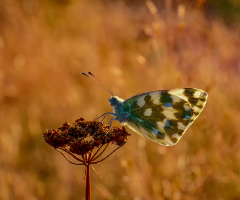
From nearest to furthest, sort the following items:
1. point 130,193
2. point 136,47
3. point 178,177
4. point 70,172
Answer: point 178,177 → point 130,193 → point 70,172 → point 136,47

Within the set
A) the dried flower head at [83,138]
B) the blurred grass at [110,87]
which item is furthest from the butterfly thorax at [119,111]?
the dried flower head at [83,138]

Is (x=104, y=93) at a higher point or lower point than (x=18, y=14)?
lower

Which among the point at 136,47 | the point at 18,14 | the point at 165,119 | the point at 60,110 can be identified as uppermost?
the point at 18,14

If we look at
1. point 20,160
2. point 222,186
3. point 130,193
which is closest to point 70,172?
point 20,160

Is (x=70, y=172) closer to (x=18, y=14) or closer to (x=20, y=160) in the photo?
(x=20, y=160)

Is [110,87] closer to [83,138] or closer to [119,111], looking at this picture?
[119,111]

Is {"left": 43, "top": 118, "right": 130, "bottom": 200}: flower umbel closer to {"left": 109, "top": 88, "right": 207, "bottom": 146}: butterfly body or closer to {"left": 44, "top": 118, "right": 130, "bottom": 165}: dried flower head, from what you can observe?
{"left": 44, "top": 118, "right": 130, "bottom": 165}: dried flower head

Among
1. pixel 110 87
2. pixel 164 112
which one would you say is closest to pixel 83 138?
pixel 164 112

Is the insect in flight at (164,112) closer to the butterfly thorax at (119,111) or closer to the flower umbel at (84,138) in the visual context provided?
the butterfly thorax at (119,111)
